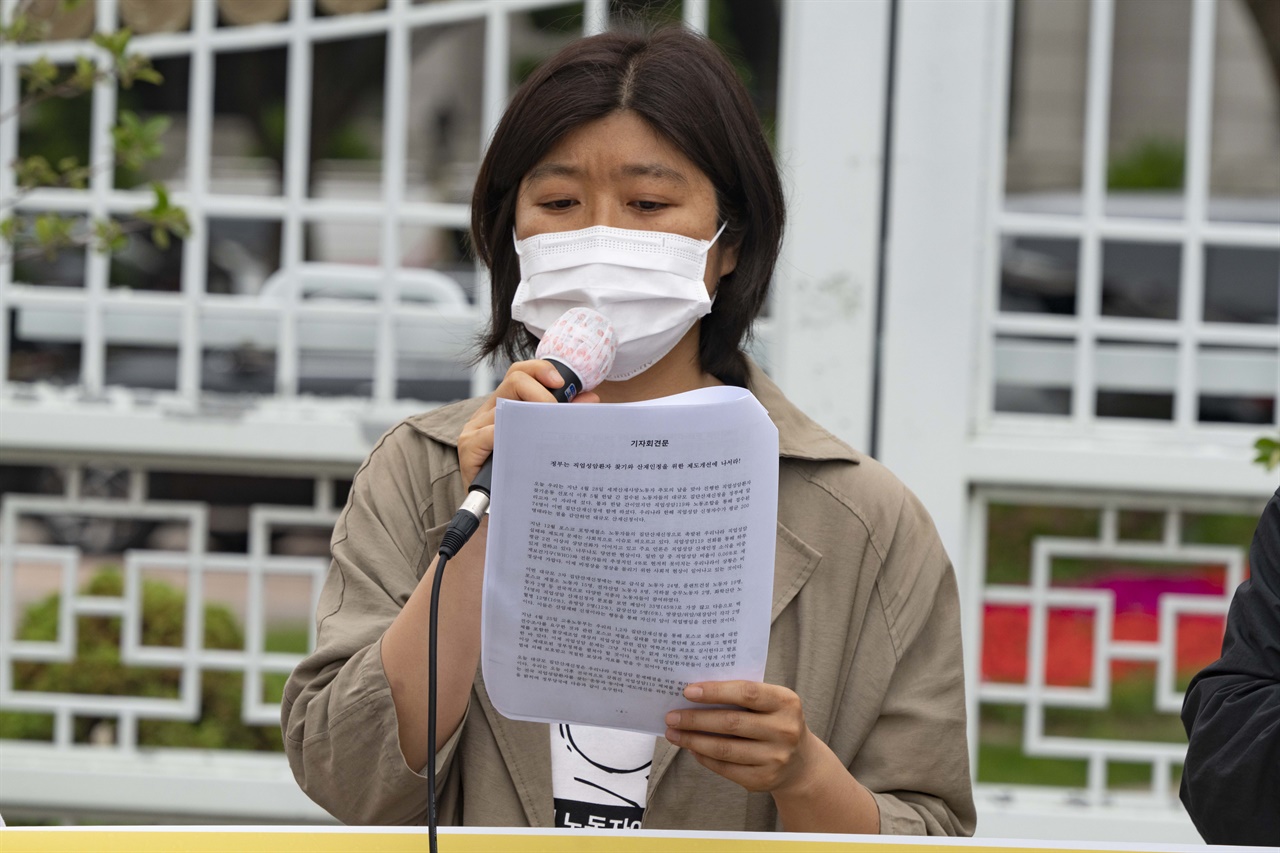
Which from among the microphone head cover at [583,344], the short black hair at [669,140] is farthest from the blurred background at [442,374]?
the microphone head cover at [583,344]

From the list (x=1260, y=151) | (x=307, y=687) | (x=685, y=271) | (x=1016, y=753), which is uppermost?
(x=1260, y=151)

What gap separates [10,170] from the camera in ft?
11.0

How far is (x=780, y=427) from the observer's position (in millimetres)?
1791

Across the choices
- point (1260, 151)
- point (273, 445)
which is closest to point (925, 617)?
point (273, 445)

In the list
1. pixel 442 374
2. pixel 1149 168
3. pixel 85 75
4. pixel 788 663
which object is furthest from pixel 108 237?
pixel 1149 168

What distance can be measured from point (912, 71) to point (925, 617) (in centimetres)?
172

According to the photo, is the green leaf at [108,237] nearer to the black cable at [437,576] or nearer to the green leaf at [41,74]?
the green leaf at [41,74]

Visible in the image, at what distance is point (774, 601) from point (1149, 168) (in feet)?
41.0

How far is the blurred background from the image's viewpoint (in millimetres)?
3094

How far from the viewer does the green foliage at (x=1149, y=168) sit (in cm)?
1280

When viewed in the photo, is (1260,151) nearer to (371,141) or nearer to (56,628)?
(371,141)

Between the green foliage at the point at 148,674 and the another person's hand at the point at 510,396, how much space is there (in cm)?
225

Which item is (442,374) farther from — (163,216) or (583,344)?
(583,344)

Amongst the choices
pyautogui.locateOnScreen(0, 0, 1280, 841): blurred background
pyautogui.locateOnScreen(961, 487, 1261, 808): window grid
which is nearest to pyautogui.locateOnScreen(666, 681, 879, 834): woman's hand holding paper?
pyautogui.locateOnScreen(0, 0, 1280, 841): blurred background
